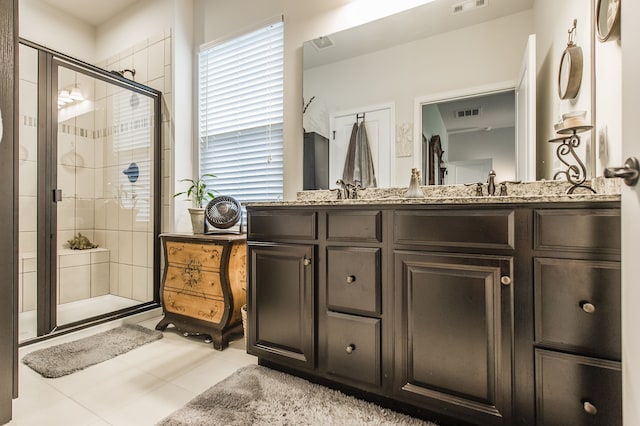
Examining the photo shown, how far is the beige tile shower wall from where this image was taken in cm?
287

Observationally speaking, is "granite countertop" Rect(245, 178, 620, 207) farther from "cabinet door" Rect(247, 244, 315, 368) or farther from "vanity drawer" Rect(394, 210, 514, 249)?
"cabinet door" Rect(247, 244, 315, 368)

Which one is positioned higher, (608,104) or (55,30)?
(55,30)

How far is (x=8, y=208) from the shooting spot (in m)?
1.26

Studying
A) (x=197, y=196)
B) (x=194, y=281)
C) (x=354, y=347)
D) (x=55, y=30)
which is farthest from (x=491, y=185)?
(x=55, y=30)

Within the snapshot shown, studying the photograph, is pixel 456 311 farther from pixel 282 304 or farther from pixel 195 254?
pixel 195 254

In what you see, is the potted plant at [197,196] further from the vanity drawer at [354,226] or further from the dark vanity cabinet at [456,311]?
the dark vanity cabinet at [456,311]

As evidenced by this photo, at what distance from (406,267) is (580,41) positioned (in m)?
1.15

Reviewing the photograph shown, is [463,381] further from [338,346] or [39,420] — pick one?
[39,420]

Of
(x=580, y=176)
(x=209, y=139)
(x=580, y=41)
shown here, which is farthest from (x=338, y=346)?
(x=209, y=139)

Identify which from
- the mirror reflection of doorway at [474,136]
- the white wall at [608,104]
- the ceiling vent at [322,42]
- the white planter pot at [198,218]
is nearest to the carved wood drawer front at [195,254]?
the white planter pot at [198,218]

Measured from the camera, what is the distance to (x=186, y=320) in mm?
2221

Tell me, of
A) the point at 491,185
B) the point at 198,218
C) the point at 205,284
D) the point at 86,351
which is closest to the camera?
the point at 491,185

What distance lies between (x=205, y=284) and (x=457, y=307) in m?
1.62

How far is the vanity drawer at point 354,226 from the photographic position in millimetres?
1356
